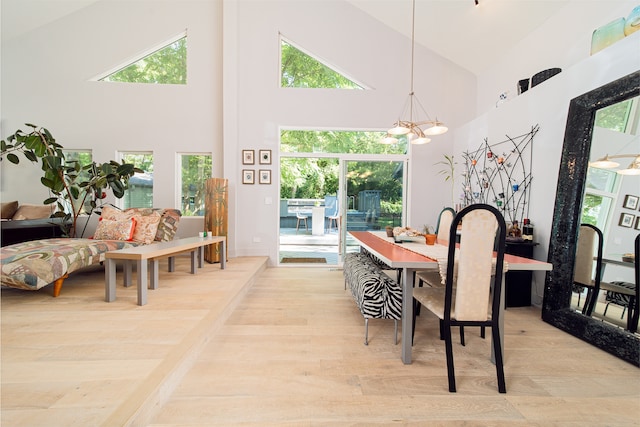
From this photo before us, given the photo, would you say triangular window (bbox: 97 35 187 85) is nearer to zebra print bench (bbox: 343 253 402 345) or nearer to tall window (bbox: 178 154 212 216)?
tall window (bbox: 178 154 212 216)

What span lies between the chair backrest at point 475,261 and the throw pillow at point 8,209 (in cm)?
647

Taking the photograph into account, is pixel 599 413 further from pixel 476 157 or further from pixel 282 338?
pixel 476 157

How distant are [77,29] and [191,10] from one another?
2.04 m

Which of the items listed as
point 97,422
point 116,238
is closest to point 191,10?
point 116,238

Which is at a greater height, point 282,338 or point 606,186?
point 606,186

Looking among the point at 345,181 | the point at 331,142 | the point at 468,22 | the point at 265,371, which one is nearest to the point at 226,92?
the point at 331,142

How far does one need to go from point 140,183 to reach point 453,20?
19.1 feet

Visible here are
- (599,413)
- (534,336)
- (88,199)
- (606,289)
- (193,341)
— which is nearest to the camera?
(599,413)

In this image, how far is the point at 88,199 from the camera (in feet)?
15.9

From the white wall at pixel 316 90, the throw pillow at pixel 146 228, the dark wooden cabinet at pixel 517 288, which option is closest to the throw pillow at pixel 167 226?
the throw pillow at pixel 146 228

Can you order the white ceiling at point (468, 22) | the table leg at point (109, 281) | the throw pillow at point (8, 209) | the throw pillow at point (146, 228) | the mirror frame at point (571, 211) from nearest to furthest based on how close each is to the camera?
the mirror frame at point (571, 211)
the table leg at point (109, 281)
the white ceiling at point (468, 22)
the throw pillow at point (146, 228)
the throw pillow at point (8, 209)

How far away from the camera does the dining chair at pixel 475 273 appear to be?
1654mm

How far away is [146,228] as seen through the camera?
3723 millimetres

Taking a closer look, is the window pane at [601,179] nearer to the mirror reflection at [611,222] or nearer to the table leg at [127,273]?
the mirror reflection at [611,222]
